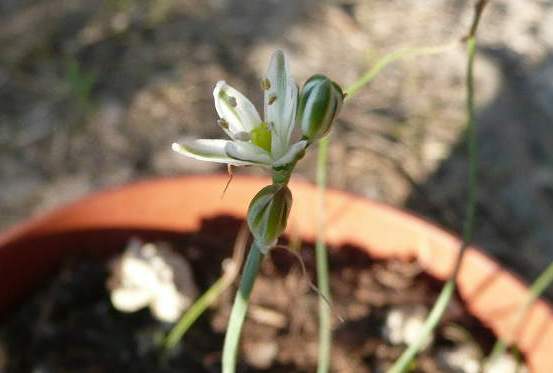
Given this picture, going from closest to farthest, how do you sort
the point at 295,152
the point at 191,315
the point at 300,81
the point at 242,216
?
1. the point at 295,152
2. the point at 191,315
3. the point at 242,216
4. the point at 300,81

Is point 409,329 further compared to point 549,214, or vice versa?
point 549,214

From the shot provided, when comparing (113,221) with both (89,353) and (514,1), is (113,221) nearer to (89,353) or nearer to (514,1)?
(89,353)

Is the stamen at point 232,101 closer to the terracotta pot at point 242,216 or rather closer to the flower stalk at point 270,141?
the flower stalk at point 270,141

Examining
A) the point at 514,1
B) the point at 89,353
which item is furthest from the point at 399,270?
the point at 514,1

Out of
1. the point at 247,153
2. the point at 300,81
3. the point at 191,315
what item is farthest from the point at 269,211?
the point at 300,81

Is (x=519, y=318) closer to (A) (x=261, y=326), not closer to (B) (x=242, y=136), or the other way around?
(A) (x=261, y=326)

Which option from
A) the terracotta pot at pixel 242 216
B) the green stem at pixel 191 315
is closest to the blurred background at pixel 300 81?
the terracotta pot at pixel 242 216
